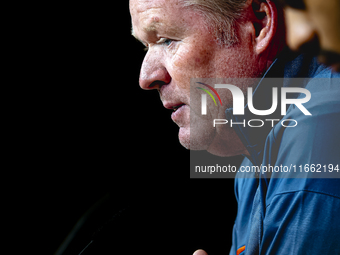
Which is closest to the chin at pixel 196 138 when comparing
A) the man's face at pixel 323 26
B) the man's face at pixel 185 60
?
the man's face at pixel 185 60

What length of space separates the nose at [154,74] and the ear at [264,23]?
0.97ft

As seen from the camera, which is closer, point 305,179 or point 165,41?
point 305,179

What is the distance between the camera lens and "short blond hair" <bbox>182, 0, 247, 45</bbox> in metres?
0.79

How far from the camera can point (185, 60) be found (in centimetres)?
83

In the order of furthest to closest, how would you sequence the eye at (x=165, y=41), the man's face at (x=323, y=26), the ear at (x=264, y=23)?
the eye at (x=165, y=41) < the ear at (x=264, y=23) < the man's face at (x=323, y=26)

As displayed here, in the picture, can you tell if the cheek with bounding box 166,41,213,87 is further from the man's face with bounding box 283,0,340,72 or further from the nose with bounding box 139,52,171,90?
the man's face with bounding box 283,0,340,72

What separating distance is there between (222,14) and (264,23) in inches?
4.8

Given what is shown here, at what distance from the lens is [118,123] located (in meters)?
1.67

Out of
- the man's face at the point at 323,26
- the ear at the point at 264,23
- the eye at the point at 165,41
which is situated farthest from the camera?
the eye at the point at 165,41

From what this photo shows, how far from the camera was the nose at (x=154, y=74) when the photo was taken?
0.90 m

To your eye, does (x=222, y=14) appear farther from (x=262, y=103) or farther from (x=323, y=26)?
(x=323, y=26)

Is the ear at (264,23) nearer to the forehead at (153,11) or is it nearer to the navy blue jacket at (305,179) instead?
the navy blue jacket at (305,179)

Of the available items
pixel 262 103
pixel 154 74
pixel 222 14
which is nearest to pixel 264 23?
pixel 222 14

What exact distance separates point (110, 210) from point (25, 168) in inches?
23.0
